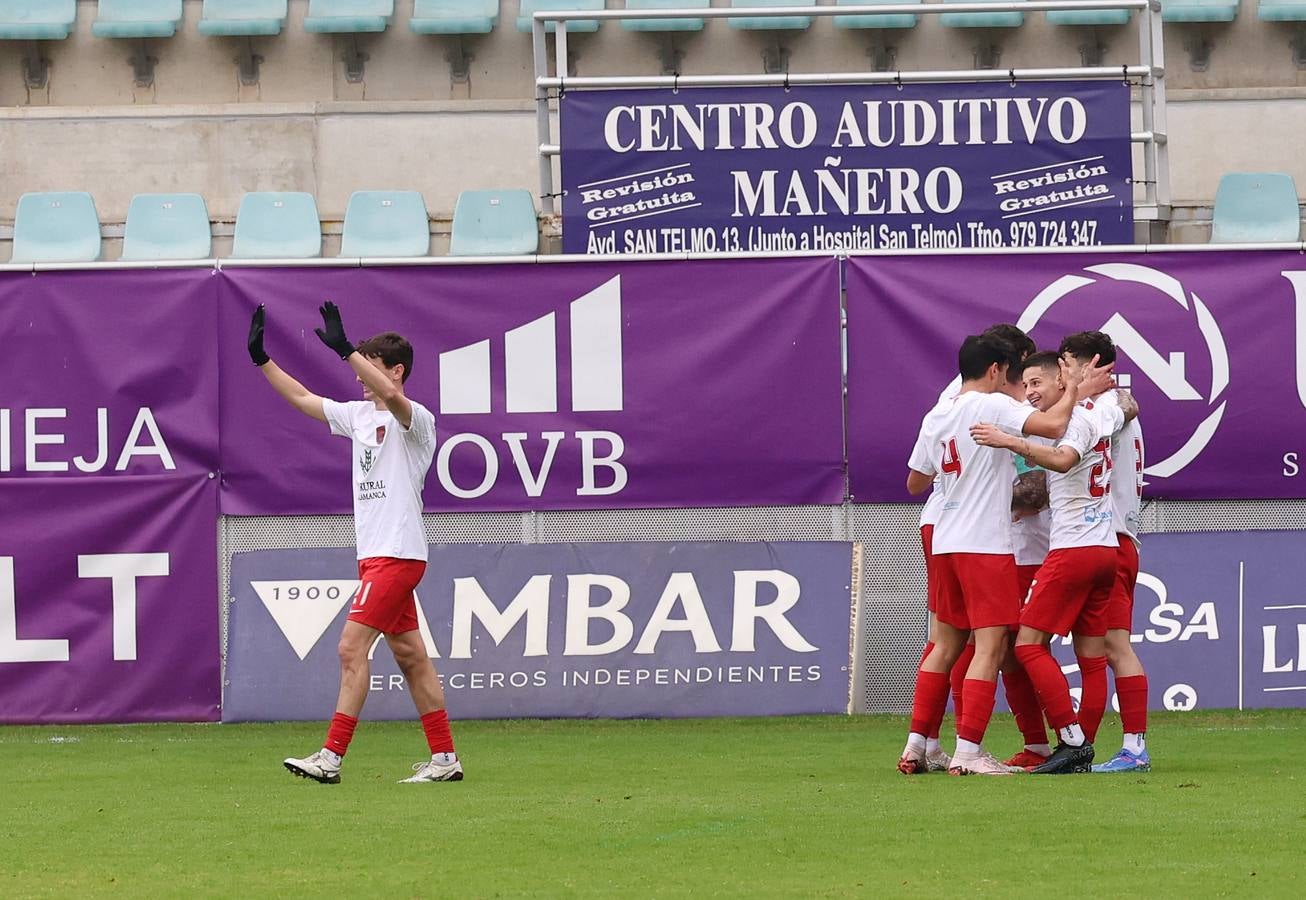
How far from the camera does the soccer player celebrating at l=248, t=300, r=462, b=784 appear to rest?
25.9ft

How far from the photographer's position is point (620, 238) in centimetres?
1230

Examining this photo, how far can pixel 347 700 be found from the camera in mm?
7930

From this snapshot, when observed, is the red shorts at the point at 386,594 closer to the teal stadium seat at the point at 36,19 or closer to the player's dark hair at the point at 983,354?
the player's dark hair at the point at 983,354

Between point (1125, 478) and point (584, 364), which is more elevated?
point (584, 364)

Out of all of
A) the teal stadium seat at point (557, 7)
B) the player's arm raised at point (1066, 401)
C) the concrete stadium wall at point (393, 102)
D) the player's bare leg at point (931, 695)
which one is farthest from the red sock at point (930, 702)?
the teal stadium seat at point (557, 7)

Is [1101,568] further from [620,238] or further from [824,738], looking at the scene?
[620,238]

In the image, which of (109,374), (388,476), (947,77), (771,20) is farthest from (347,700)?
(771,20)

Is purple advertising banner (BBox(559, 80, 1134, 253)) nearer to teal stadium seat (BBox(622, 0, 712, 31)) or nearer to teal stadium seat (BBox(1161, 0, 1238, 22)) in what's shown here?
teal stadium seat (BBox(622, 0, 712, 31))

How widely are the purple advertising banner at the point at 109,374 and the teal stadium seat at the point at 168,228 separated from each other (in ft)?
14.5

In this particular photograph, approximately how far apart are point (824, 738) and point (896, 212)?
3754 mm

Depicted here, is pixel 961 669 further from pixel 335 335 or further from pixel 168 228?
pixel 168 228

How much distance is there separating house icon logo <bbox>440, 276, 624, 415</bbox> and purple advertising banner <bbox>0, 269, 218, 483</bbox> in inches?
57.3

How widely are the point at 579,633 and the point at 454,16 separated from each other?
9.31 m

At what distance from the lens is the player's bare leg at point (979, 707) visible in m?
7.86
